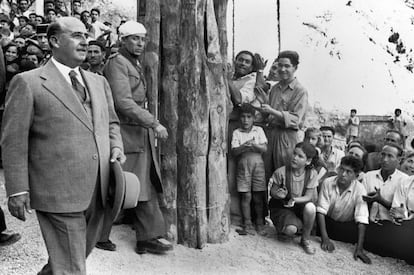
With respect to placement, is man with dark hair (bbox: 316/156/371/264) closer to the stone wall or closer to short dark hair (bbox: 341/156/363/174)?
short dark hair (bbox: 341/156/363/174)

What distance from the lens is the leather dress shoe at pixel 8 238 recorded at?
349 centimetres

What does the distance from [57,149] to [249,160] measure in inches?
96.0

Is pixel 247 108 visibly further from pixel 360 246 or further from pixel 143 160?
pixel 360 246

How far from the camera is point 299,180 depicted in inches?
171

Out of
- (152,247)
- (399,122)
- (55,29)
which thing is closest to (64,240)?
(55,29)

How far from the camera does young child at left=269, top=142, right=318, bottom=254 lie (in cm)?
425

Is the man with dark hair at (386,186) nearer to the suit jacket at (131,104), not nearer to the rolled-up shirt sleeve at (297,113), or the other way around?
the rolled-up shirt sleeve at (297,113)

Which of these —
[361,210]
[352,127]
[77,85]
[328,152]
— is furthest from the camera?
[352,127]

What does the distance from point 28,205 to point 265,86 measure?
9.72 feet

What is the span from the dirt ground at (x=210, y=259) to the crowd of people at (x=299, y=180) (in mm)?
113

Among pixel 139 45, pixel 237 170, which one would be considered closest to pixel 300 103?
pixel 237 170


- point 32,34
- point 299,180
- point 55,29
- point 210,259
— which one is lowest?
point 210,259

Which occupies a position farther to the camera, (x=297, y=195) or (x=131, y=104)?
(x=297, y=195)

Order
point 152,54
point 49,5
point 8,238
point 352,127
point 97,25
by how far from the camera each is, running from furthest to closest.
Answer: point 352,127 → point 49,5 → point 97,25 → point 152,54 → point 8,238
